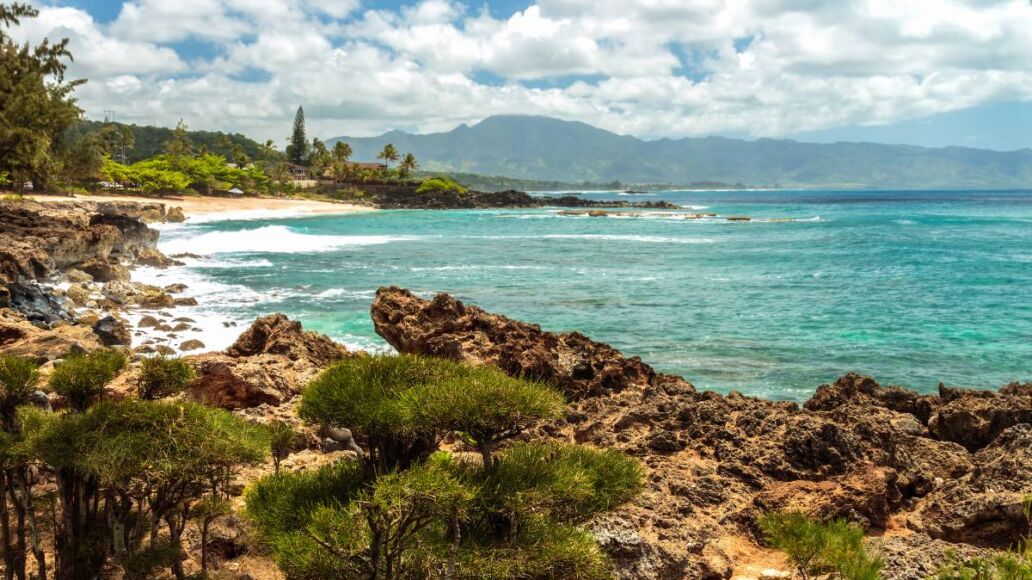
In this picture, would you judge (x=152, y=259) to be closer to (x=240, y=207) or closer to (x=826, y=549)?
(x=826, y=549)

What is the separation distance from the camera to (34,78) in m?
48.4

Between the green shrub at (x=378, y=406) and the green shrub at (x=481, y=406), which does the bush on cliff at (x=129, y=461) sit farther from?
the green shrub at (x=481, y=406)

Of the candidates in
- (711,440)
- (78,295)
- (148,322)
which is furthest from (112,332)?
(711,440)

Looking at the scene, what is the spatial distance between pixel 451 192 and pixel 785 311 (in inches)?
3939

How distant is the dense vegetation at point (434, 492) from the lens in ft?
13.8

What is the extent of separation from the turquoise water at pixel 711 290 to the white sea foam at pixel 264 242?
6.6 inches

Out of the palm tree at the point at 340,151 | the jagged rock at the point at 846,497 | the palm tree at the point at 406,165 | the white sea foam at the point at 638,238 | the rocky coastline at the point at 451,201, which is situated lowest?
the jagged rock at the point at 846,497

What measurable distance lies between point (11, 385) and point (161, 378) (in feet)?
3.39

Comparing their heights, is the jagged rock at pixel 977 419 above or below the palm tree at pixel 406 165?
below

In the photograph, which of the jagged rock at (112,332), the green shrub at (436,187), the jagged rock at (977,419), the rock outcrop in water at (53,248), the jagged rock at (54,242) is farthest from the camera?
the green shrub at (436,187)

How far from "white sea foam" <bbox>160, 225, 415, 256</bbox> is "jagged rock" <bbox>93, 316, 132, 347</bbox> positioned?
23.8 metres

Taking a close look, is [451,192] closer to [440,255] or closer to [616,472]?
[440,255]

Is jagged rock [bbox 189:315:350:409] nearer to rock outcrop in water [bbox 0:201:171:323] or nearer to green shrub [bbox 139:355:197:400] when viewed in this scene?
green shrub [bbox 139:355:197:400]

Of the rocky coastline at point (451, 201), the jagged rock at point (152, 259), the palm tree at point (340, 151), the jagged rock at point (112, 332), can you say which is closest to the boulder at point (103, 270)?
the jagged rock at point (152, 259)
